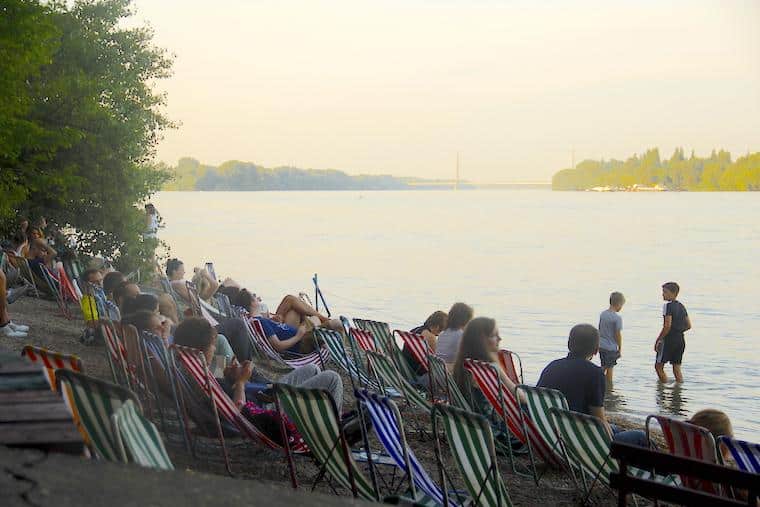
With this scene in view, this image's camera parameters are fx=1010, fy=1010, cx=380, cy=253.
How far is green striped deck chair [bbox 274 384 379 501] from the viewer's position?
200 inches

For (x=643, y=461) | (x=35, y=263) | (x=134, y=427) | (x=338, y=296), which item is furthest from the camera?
(x=338, y=296)

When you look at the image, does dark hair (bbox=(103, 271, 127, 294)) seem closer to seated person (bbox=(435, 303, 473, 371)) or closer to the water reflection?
seated person (bbox=(435, 303, 473, 371))

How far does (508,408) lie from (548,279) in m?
42.0

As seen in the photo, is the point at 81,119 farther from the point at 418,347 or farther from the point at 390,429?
the point at 390,429

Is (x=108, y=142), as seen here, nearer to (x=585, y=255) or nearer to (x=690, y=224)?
(x=585, y=255)

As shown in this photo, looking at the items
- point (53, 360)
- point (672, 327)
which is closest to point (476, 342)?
point (53, 360)

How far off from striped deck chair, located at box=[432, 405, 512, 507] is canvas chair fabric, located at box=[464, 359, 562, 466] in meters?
1.74

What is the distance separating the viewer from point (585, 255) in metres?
65.2

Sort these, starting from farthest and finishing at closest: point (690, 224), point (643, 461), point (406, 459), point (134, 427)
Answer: point (690, 224)
point (406, 459)
point (643, 461)
point (134, 427)

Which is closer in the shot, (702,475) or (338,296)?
(702,475)

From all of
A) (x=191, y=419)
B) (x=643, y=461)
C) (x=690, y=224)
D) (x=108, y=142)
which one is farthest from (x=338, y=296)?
(x=690, y=224)

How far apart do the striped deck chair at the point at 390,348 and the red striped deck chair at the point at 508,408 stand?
2.14 meters

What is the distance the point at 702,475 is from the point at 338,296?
34817mm

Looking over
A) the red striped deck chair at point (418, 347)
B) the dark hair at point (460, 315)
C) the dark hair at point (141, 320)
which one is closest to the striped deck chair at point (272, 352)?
the red striped deck chair at point (418, 347)
